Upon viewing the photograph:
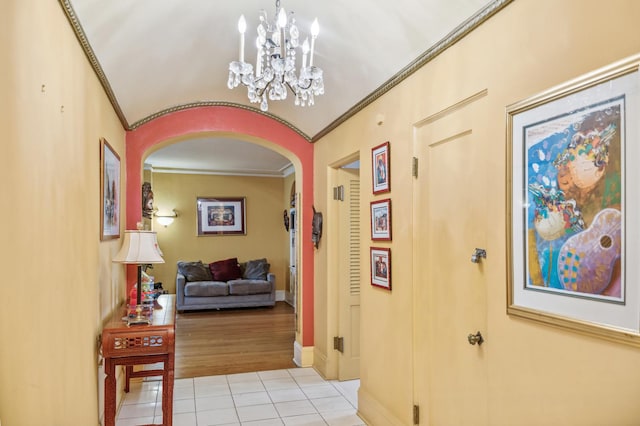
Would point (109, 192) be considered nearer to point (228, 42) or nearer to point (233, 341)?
point (228, 42)

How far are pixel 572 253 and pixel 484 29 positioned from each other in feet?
3.61

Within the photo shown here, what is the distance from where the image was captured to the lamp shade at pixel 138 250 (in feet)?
10.6

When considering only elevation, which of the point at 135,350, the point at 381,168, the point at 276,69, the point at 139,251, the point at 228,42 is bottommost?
the point at 135,350

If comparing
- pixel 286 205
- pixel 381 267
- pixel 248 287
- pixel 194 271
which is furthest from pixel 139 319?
pixel 286 205

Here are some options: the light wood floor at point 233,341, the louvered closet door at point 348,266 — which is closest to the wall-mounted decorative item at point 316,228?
the louvered closet door at point 348,266

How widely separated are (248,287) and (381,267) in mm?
5597

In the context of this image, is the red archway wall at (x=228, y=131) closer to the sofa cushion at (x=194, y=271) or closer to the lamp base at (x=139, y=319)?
the lamp base at (x=139, y=319)

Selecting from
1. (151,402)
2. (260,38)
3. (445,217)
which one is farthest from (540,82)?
(151,402)

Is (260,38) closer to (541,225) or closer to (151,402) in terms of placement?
(541,225)

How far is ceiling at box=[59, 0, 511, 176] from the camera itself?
2.27 m

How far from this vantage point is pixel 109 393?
2.76 m

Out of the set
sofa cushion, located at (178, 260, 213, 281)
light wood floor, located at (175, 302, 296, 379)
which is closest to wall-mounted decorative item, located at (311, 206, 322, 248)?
light wood floor, located at (175, 302, 296, 379)

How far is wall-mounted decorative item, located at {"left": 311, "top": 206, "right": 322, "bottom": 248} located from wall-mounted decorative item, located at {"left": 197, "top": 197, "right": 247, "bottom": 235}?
4.86 meters

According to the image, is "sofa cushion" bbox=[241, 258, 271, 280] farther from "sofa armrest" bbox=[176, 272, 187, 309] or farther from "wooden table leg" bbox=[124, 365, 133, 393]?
"wooden table leg" bbox=[124, 365, 133, 393]
